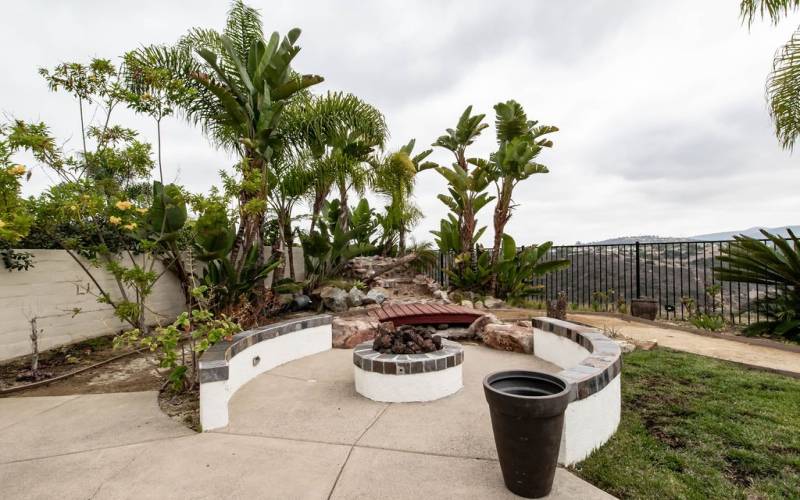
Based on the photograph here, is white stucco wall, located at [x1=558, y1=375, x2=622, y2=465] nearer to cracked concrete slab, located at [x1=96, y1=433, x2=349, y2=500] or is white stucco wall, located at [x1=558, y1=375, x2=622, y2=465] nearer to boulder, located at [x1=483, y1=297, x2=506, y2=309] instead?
cracked concrete slab, located at [x1=96, y1=433, x2=349, y2=500]

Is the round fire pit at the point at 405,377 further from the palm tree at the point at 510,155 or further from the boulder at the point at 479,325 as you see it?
the palm tree at the point at 510,155

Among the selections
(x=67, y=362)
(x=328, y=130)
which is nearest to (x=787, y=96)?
(x=328, y=130)

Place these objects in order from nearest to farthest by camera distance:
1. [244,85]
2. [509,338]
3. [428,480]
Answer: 1. [428,480]
2. [509,338]
3. [244,85]

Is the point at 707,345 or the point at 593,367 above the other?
the point at 593,367

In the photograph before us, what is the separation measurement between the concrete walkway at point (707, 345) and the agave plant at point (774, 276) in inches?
31.9

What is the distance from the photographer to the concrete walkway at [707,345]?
4.41 m

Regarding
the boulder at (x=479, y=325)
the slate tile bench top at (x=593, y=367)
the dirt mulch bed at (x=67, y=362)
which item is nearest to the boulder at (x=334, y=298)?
the boulder at (x=479, y=325)

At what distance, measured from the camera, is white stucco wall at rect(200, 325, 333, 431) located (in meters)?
2.88

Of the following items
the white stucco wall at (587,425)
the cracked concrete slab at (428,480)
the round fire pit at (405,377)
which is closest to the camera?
the cracked concrete slab at (428,480)

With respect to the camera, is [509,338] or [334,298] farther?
[334,298]

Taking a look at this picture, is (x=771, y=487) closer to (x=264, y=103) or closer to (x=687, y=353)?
(x=687, y=353)

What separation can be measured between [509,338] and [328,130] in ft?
20.6

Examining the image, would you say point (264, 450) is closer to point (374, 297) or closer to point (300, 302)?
point (300, 302)

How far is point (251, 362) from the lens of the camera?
13.5ft
